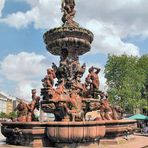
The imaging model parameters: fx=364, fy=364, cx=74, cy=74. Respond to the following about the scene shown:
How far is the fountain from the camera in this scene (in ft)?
45.0

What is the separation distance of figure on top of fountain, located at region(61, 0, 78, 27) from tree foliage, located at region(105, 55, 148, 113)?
89.1 feet

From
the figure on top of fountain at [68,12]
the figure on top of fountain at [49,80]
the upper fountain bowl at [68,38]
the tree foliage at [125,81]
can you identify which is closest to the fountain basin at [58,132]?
the figure on top of fountain at [49,80]

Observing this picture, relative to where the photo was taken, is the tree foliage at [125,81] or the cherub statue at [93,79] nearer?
the cherub statue at [93,79]

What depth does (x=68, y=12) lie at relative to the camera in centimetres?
2127

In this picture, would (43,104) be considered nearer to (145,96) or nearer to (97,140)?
(97,140)

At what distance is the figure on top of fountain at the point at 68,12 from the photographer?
68.4 feet

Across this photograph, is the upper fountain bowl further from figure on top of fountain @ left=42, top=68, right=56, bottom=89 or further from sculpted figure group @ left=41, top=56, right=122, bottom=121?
figure on top of fountain @ left=42, top=68, right=56, bottom=89

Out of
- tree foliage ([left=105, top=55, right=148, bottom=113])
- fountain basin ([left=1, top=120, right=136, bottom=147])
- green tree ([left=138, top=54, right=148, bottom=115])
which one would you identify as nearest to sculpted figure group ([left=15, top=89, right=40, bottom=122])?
fountain basin ([left=1, top=120, right=136, bottom=147])

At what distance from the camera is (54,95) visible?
17766 mm

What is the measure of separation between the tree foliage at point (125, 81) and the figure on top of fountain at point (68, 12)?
89.1 ft

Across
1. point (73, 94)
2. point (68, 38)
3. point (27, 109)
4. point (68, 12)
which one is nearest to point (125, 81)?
point (68, 12)

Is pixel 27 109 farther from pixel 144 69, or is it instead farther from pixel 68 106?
pixel 144 69

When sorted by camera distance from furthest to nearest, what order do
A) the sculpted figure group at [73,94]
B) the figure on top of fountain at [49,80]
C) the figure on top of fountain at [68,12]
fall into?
the figure on top of fountain at [68,12] → the figure on top of fountain at [49,80] → the sculpted figure group at [73,94]

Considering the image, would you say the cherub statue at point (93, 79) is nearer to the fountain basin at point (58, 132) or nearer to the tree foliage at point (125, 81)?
the fountain basin at point (58, 132)
